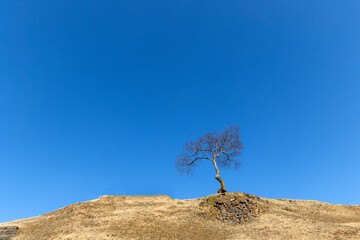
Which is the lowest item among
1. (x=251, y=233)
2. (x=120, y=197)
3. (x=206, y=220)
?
(x=251, y=233)

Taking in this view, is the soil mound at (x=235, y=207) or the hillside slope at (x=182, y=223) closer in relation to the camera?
the hillside slope at (x=182, y=223)

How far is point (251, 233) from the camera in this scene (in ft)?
65.5

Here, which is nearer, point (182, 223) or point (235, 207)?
point (182, 223)

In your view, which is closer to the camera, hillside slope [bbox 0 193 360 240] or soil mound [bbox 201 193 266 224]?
hillside slope [bbox 0 193 360 240]

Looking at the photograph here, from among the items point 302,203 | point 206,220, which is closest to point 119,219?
point 206,220

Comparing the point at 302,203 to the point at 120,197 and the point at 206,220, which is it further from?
the point at 120,197

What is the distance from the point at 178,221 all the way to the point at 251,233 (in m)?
7.48

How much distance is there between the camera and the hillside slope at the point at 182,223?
19.9 m

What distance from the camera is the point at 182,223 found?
900 inches

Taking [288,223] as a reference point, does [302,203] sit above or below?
above

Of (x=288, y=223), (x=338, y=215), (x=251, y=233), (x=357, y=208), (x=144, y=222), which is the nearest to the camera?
(x=251, y=233)

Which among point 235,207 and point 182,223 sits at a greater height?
point 235,207

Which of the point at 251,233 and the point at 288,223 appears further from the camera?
the point at 288,223

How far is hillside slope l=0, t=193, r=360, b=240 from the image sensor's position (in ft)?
65.4
